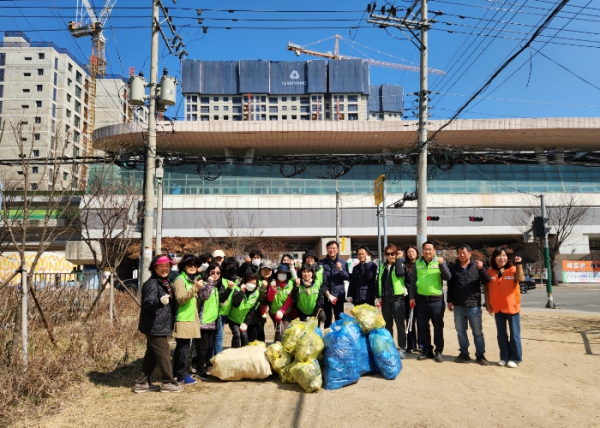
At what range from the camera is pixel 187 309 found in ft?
19.5

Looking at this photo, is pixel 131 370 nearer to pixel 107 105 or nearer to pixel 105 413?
pixel 105 413

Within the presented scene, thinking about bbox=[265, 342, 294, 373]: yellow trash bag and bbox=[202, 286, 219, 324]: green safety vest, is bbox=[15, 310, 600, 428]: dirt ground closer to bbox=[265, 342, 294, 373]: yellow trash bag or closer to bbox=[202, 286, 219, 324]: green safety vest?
bbox=[265, 342, 294, 373]: yellow trash bag

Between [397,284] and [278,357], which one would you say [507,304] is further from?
[278,357]

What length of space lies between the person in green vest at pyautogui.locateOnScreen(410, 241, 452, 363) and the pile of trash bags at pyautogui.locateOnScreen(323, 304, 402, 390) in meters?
1.24

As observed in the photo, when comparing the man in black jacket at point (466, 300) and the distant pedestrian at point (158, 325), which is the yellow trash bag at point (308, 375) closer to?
the distant pedestrian at point (158, 325)

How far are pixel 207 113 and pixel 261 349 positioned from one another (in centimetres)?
10969

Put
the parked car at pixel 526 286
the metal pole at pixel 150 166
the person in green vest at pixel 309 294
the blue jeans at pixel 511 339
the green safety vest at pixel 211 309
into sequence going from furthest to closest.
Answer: the parked car at pixel 526 286 < the metal pole at pixel 150 166 < the person in green vest at pixel 309 294 < the blue jeans at pixel 511 339 < the green safety vest at pixel 211 309

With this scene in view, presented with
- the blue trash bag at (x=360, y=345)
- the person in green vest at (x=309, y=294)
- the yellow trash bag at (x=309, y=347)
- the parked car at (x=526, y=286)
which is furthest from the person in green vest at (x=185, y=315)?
the parked car at (x=526, y=286)

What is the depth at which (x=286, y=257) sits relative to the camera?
761 centimetres

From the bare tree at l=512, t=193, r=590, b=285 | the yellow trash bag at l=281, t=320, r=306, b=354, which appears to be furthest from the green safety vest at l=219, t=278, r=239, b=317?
the bare tree at l=512, t=193, r=590, b=285

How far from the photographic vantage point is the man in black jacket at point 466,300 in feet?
22.7

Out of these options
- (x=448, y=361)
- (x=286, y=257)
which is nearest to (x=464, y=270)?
(x=448, y=361)

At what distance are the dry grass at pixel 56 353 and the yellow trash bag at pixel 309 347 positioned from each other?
270 centimetres

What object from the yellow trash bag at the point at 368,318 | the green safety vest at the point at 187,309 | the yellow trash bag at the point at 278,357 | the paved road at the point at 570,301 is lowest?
the paved road at the point at 570,301
